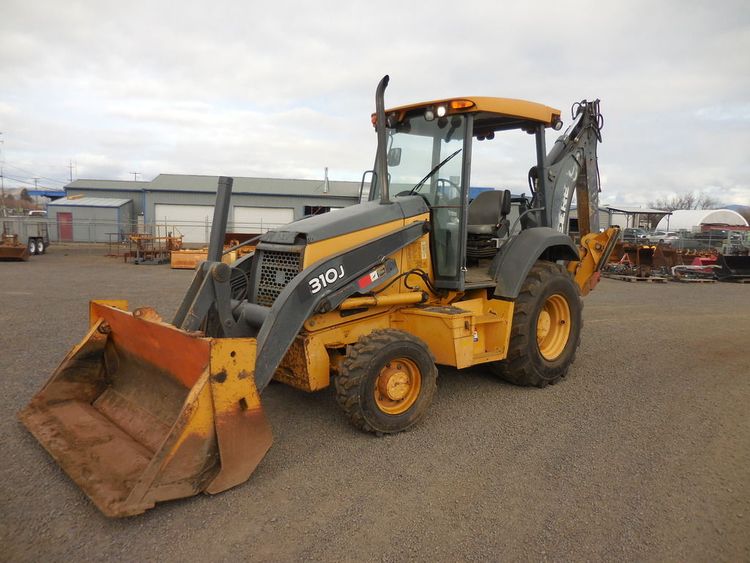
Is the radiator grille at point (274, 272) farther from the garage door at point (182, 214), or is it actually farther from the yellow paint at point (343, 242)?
the garage door at point (182, 214)

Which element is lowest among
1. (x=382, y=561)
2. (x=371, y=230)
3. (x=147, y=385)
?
(x=382, y=561)

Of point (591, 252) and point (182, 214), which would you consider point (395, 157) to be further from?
point (182, 214)

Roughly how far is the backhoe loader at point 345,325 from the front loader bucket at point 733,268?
1581cm

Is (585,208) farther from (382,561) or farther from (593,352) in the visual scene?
(382,561)

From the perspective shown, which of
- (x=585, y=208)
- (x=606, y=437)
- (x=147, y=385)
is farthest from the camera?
(x=585, y=208)

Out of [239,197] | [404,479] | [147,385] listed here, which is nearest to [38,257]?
[239,197]

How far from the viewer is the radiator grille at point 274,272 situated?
456cm

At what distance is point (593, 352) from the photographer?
7.44m

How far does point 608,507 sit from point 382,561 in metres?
1.49

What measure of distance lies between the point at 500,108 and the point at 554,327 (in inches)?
97.0

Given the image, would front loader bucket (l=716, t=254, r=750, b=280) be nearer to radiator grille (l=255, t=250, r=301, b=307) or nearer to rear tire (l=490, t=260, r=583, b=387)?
rear tire (l=490, t=260, r=583, b=387)

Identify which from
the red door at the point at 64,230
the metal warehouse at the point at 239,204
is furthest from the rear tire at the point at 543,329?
the red door at the point at 64,230

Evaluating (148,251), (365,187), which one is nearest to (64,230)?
(148,251)

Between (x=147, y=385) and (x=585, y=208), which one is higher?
(x=585, y=208)
